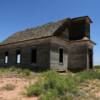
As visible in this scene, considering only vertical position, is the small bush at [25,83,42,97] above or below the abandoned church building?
below

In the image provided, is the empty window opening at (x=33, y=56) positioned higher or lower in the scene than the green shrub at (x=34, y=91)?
higher

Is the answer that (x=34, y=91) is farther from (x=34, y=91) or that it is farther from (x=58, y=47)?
(x=58, y=47)

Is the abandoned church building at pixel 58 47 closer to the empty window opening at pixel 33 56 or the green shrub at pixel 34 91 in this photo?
the empty window opening at pixel 33 56

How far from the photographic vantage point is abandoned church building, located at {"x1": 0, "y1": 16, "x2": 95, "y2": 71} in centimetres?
2158

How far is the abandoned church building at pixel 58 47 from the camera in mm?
21578

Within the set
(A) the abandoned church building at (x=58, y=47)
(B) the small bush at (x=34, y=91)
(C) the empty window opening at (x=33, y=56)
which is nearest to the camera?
(B) the small bush at (x=34, y=91)

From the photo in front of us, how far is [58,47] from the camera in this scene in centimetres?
2242

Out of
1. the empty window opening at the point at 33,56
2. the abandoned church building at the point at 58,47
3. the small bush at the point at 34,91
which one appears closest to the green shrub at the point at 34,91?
the small bush at the point at 34,91

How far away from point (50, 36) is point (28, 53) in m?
3.82

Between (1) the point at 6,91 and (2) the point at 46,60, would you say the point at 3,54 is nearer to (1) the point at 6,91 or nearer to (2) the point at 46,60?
(2) the point at 46,60

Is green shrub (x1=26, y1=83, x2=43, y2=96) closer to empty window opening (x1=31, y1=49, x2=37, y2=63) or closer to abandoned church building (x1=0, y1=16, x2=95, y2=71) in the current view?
abandoned church building (x1=0, y1=16, x2=95, y2=71)

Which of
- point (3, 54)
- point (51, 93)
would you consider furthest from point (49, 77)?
point (3, 54)

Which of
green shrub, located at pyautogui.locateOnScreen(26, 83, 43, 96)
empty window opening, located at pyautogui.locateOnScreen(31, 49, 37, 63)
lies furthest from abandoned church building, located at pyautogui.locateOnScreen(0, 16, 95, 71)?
green shrub, located at pyautogui.locateOnScreen(26, 83, 43, 96)

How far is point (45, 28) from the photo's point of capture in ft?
80.4
